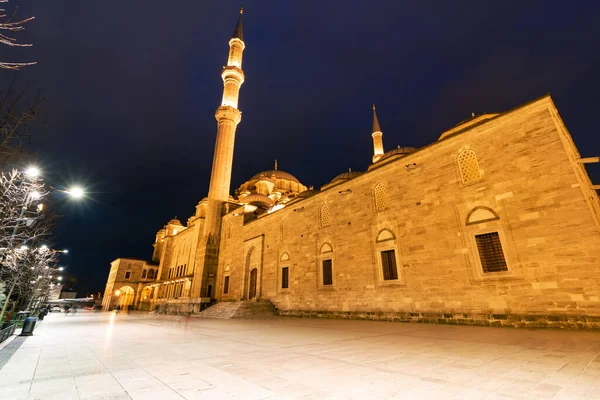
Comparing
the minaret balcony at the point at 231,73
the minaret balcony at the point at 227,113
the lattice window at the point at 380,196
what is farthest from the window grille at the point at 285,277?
the minaret balcony at the point at 231,73

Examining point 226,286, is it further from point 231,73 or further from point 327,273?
point 231,73

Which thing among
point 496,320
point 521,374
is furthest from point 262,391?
point 496,320

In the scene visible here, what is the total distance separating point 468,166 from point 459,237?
277cm

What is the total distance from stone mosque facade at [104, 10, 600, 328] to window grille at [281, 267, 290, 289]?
0.21ft

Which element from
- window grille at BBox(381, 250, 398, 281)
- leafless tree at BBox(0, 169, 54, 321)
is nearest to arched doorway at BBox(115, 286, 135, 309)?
leafless tree at BBox(0, 169, 54, 321)

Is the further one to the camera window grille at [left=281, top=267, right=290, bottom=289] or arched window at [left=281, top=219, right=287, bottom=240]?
arched window at [left=281, top=219, right=287, bottom=240]

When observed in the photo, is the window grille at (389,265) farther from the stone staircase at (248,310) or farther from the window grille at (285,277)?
the stone staircase at (248,310)

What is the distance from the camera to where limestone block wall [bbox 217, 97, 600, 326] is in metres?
7.55

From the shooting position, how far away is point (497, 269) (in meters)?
8.75

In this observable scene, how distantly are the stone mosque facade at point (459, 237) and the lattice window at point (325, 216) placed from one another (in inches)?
2.3

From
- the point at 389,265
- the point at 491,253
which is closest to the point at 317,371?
the point at 491,253

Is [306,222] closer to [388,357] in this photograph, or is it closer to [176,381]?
[388,357]

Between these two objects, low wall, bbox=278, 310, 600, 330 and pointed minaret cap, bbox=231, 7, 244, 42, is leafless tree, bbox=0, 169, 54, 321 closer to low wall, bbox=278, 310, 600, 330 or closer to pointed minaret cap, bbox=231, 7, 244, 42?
low wall, bbox=278, 310, 600, 330

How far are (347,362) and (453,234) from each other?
7834mm
